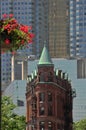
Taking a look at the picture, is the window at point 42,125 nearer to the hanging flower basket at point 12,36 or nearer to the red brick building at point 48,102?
the red brick building at point 48,102

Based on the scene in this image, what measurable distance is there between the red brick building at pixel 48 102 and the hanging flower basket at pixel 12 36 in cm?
11877

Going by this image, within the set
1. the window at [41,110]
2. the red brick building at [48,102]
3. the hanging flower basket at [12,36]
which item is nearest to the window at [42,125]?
the red brick building at [48,102]

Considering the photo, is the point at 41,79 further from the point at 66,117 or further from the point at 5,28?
the point at 5,28

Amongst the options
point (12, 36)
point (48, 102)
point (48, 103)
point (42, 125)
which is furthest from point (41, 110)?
point (12, 36)

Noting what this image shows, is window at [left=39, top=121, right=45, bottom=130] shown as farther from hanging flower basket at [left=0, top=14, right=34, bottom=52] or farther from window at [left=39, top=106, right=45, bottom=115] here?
hanging flower basket at [left=0, top=14, right=34, bottom=52]

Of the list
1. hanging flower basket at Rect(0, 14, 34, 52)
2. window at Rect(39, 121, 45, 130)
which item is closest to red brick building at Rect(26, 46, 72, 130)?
window at Rect(39, 121, 45, 130)

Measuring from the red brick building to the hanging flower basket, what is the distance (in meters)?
119

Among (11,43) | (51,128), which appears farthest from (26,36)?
(51,128)

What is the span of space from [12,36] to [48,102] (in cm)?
12296

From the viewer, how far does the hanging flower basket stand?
19859 mm

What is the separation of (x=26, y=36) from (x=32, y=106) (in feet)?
402

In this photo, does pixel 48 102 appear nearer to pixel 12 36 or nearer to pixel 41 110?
pixel 41 110

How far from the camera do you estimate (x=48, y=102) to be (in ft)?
468

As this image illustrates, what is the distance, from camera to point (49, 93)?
143750mm
